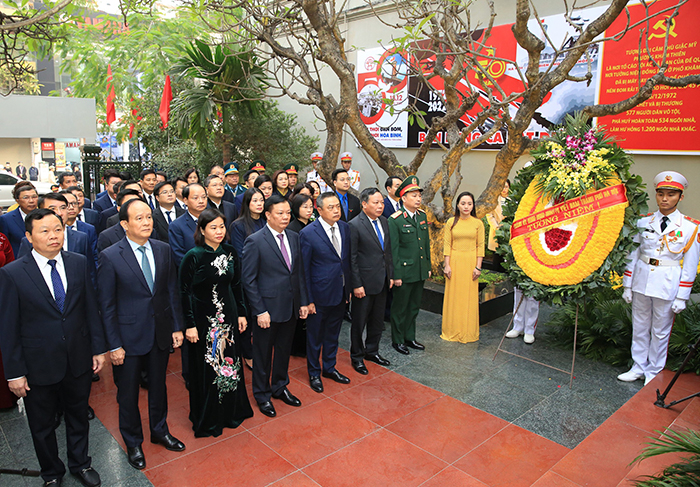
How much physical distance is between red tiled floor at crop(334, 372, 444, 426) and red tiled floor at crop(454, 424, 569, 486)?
686 mm

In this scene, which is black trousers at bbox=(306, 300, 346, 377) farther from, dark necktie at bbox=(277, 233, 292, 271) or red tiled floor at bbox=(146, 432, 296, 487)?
red tiled floor at bbox=(146, 432, 296, 487)

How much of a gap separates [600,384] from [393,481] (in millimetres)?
2420

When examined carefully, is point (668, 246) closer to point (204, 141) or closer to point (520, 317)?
point (520, 317)

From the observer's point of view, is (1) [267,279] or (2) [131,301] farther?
(1) [267,279]

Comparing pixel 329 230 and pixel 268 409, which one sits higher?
pixel 329 230

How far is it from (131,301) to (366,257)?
214 cm

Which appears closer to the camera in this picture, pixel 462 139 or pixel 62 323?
pixel 62 323

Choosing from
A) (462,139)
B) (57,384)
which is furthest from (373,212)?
(57,384)

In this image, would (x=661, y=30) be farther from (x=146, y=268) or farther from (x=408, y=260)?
(x=146, y=268)

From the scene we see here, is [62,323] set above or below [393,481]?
above

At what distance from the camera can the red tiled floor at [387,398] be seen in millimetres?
3936

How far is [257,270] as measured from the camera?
380cm

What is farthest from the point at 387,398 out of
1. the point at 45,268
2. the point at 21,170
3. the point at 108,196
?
the point at 21,170

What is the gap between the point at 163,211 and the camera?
5.16 metres
